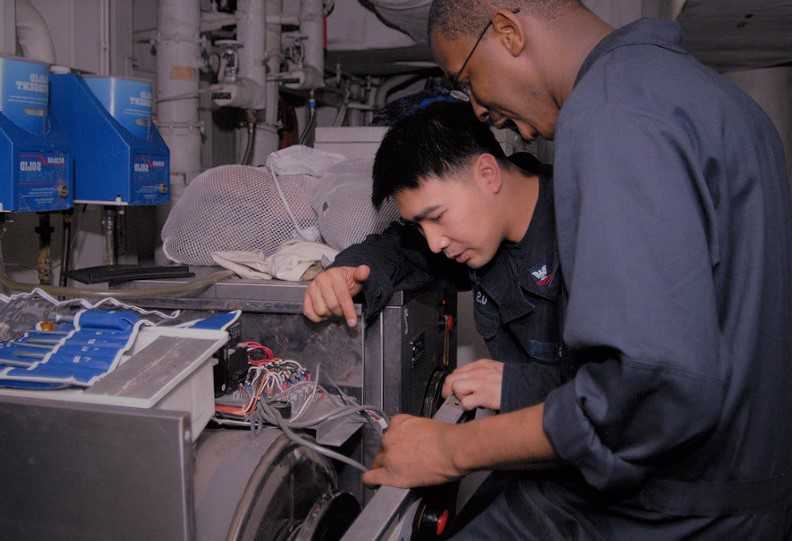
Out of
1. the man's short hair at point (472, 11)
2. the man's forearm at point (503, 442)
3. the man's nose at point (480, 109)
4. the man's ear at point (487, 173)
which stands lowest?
the man's forearm at point (503, 442)

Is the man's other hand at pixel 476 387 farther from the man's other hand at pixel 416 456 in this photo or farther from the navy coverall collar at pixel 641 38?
the navy coverall collar at pixel 641 38

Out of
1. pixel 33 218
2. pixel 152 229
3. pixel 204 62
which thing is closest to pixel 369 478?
pixel 33 218

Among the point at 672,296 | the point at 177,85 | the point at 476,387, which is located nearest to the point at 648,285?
the point at 672,296

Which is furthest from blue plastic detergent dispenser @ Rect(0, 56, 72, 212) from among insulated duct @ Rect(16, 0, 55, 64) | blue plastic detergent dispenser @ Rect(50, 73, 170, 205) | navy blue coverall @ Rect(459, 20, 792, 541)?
navy blue coverall @ Rect(459, 20, 792, 541)

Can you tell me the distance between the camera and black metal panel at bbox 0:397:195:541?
31.4 inches

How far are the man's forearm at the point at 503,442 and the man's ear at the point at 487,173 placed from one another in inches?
24.4

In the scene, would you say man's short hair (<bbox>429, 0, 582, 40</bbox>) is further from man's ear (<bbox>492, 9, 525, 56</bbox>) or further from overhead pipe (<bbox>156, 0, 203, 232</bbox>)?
overhead pipe (<bbox>156, 0, 203, 232</bbox>)

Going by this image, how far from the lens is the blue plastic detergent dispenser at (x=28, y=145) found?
1.35 meters

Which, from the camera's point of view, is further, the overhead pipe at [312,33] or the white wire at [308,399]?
the overhead pipe at [312,33]

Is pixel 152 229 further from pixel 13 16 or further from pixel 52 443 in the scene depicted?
pixel 52 443

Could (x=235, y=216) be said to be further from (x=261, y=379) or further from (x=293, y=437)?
(x=293, y=437)

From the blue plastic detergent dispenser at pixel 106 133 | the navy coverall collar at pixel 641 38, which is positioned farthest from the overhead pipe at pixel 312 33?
the navy coverall collar at pixel 641 38

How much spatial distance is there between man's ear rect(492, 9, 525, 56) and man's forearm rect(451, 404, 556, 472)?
20.1 inches

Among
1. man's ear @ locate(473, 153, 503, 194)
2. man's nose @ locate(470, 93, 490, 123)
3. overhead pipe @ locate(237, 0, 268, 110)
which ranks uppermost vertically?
overhead pipe @ locate(237, 0, 268, 110)
